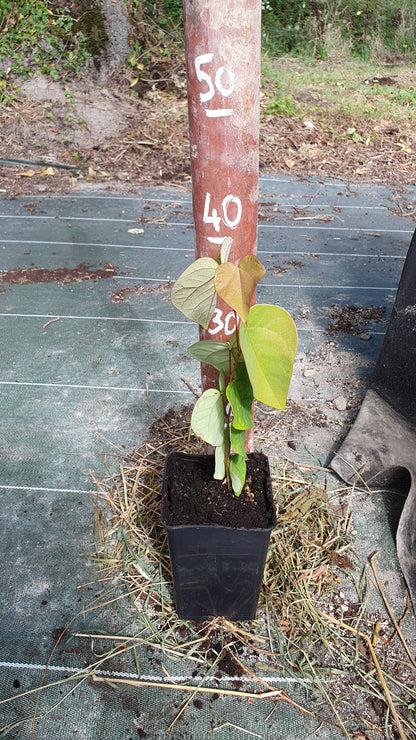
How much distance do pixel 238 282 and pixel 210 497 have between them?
620 mm

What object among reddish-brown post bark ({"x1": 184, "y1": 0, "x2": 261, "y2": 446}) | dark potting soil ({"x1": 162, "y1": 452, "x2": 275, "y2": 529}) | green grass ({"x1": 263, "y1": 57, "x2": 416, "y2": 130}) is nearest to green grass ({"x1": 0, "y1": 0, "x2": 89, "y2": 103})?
green grass ({"x1": 263, "y1": 57, "x2": 416, "y2": 130})

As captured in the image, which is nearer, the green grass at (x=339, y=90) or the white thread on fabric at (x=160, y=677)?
the white thread on fabric at (x=160, y=677)

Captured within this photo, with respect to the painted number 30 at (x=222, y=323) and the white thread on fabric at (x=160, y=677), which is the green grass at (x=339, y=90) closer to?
the painted number 30 at (x=222, y=323)

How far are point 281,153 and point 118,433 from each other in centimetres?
376

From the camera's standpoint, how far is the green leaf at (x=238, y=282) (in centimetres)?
78

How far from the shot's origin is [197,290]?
903 mm

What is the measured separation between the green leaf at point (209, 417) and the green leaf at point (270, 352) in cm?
23

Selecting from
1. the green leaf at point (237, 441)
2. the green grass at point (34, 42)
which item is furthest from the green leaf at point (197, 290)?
the green grass at point (34, 42)

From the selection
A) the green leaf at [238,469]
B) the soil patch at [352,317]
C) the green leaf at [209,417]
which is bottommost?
the soil patch at [352,317]

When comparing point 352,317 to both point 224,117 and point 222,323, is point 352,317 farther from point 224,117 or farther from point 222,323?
point 224,117

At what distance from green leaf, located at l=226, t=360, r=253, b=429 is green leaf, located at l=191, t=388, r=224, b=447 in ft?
0.22

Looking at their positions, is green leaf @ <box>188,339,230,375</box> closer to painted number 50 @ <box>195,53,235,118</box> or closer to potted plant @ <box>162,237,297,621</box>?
potted plant @ <box>162,237,297,621</box>

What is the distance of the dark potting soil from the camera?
1151 mm

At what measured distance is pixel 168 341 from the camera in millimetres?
2426
